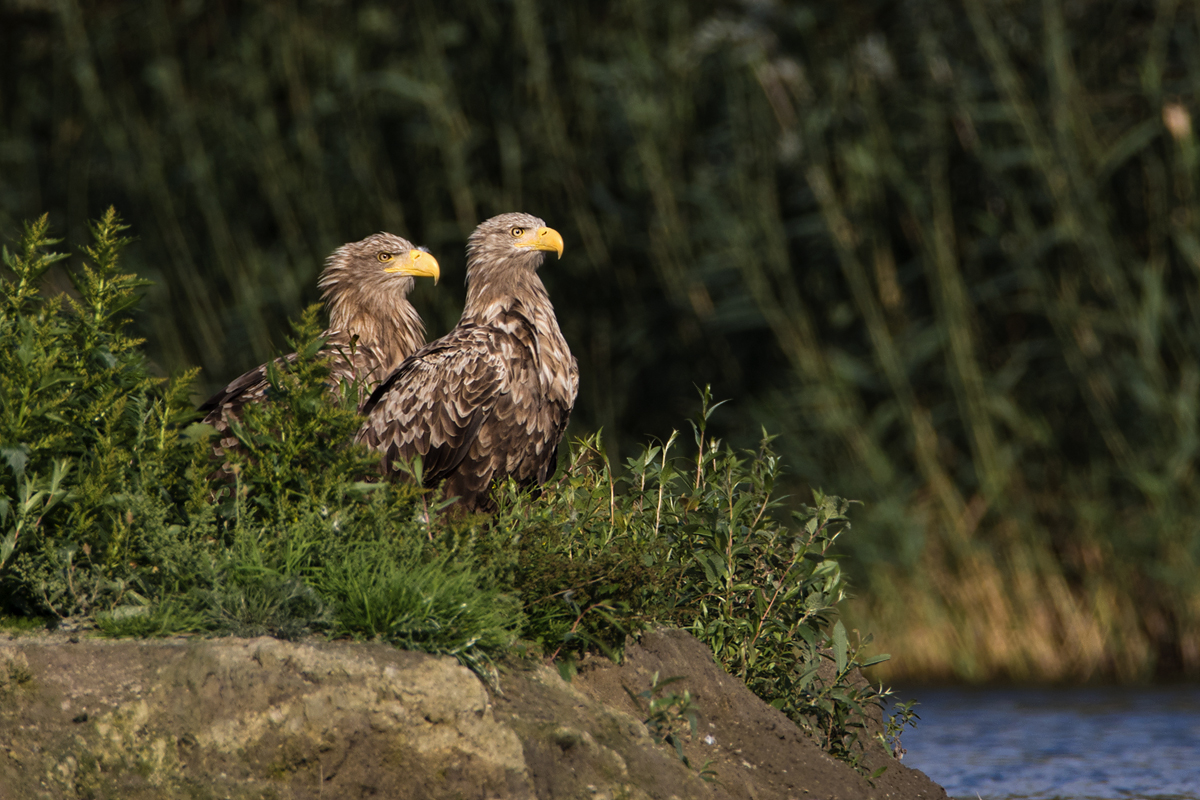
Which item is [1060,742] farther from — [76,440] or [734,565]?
[76,440]

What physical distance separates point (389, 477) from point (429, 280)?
4.54m

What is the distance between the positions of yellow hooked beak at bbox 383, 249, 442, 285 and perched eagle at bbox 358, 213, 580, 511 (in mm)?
701

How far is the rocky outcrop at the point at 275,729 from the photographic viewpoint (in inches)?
172

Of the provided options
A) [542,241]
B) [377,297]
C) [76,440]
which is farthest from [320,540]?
[377,297]

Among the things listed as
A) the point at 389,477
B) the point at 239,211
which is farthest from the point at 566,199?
the point at 389,477

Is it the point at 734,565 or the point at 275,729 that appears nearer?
the point at 275,729

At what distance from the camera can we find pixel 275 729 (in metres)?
4.37

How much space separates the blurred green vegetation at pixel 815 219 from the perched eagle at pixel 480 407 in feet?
12.8

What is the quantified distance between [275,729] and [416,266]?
11.2ft

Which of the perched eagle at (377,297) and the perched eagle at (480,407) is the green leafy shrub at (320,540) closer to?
the perched eagle at (480,407)

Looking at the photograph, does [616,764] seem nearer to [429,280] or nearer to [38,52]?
[429,280]

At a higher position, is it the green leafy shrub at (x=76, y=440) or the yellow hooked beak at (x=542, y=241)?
the yellow hooked beak at (x=542, y=241)

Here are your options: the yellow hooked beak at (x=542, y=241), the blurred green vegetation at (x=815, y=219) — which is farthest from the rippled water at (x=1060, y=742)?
the yellow hooked beak at (x=542, y=241)

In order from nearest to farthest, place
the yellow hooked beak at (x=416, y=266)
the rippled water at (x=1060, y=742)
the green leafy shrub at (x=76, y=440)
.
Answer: the green leafy shrub at (x=76, y=440), the rippled water at (x=1060, y=742), the yellow hooked beak at (x=416, y=266)
